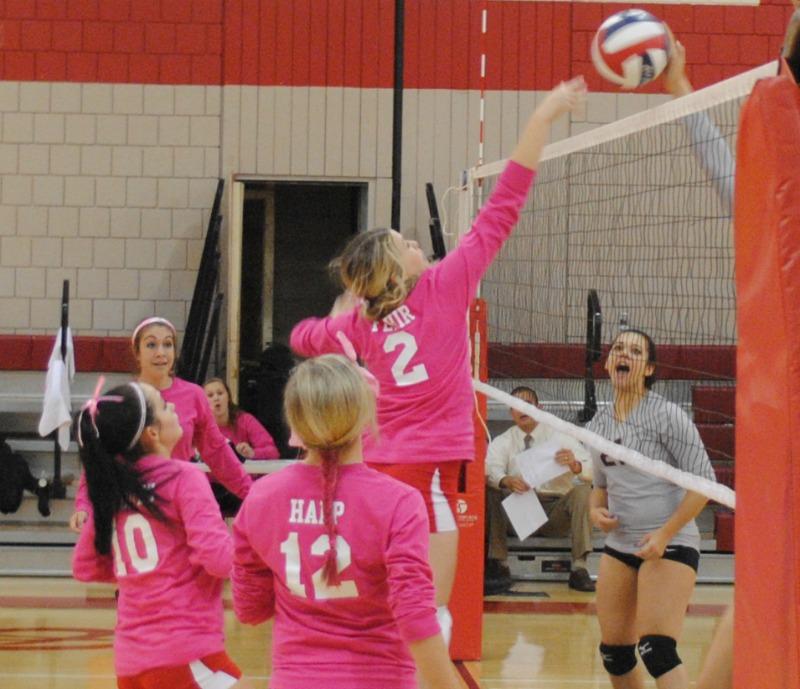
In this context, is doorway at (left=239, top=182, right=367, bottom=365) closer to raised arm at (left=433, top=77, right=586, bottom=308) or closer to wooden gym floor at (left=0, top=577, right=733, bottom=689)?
wooden gym floor at (left=0, top=577, right=733, bottom=689)

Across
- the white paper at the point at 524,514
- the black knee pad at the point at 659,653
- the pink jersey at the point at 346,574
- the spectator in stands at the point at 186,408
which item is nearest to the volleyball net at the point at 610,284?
the white paper at the point at 524,514

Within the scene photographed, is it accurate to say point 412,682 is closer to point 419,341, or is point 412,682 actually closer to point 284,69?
point 419,341

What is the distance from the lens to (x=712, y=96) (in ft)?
13.1

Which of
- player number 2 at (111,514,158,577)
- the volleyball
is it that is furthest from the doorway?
player number 2 at (111,514,158,577)

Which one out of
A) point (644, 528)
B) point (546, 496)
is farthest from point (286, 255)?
point (644, 528)

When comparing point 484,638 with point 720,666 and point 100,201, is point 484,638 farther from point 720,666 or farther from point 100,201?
point 100,201

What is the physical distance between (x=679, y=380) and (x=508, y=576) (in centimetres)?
206

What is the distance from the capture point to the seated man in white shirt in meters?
9.35

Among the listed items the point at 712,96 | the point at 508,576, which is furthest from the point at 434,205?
the point at 712,96

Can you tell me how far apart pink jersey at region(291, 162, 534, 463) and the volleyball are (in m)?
0.67

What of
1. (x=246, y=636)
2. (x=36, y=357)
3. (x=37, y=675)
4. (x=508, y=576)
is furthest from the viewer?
(x=36, y=357)

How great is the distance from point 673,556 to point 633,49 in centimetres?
174

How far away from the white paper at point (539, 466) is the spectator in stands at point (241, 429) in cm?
204

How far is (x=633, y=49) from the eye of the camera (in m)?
4.70
